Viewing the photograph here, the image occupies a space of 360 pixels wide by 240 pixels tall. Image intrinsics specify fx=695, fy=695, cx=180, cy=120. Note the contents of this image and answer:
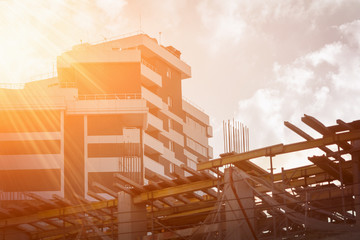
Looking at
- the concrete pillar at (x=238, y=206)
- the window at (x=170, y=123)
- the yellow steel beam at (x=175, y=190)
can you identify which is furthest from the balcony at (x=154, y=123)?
the concrete pillar at (x=238, y=206)

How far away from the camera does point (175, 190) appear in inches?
982

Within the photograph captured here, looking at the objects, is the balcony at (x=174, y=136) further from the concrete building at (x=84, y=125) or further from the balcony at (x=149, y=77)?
the balcony at (x=149, y=77)

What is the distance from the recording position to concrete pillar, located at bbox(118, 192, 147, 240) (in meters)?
26.4

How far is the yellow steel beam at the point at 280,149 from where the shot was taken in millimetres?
21141

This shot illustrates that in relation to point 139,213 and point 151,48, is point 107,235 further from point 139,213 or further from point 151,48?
point 151,48

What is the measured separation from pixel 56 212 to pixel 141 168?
86.4 ft

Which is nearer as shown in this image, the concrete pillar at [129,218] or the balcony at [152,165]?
the concrete pillar at [129,218]

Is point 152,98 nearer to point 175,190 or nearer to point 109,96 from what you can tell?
point 109,96

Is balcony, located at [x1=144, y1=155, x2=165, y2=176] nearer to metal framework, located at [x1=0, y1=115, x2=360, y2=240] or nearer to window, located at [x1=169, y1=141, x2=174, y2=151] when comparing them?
window, located at [x1=169, y1=141, x2=174, y2=151]

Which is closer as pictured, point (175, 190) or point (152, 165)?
point (175, 190)

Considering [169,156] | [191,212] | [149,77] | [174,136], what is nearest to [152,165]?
[169,156]

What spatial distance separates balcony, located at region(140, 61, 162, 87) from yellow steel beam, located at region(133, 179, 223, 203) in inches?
1320

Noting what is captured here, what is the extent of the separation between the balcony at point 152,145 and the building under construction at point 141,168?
12cm

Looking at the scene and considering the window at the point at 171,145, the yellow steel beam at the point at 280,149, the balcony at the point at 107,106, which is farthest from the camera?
the window at the point at 171,145
